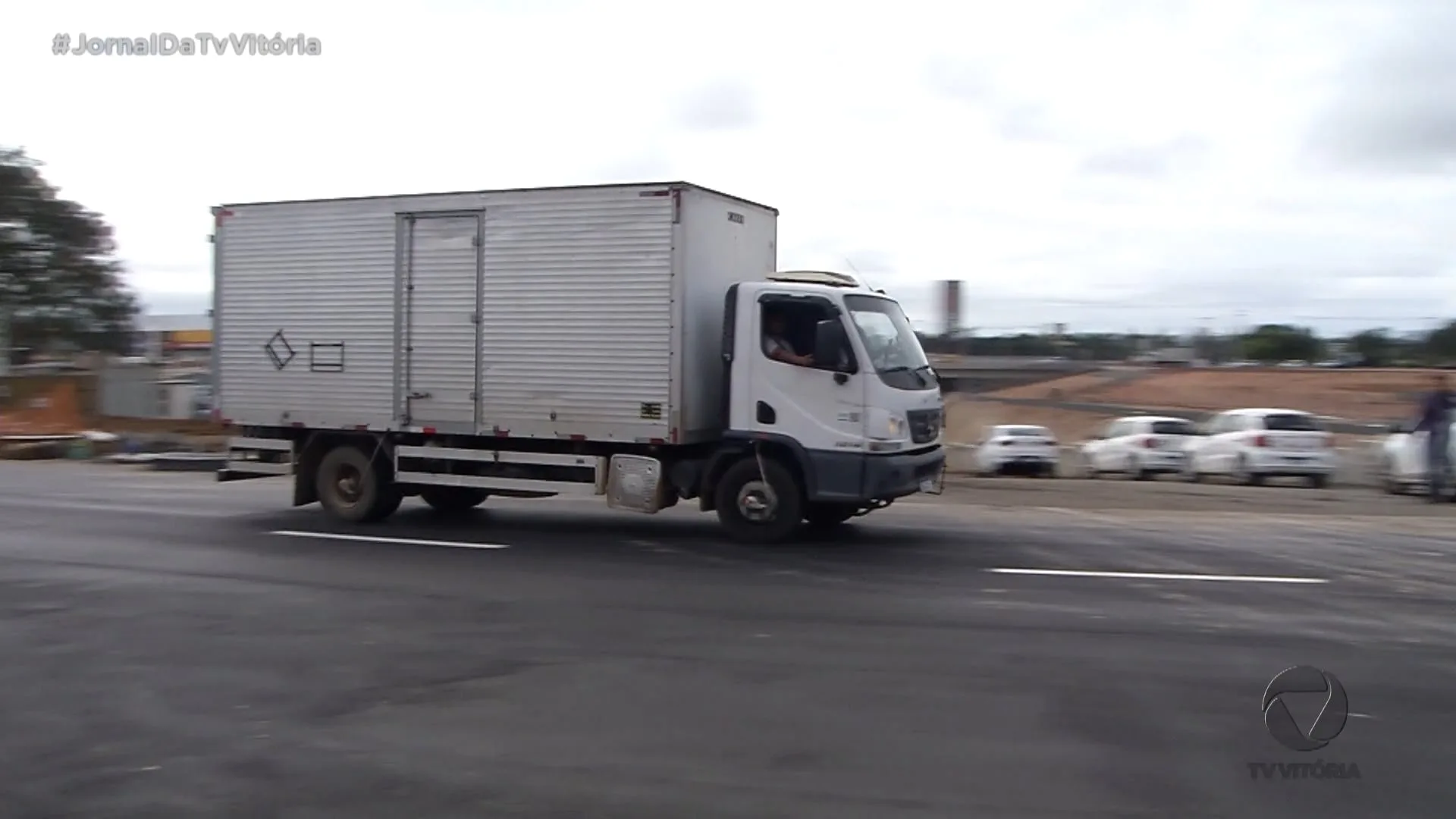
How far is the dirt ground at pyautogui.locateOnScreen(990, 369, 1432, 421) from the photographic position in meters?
42.2

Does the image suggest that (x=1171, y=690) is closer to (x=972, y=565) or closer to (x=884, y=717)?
(x=884, y=717)

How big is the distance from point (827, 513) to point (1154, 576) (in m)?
3.78

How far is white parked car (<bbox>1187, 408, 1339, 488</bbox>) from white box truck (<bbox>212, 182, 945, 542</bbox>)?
12.4 metres

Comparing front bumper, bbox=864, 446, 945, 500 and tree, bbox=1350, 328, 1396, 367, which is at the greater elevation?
tree, bbox=1350, 328, 1396, 367

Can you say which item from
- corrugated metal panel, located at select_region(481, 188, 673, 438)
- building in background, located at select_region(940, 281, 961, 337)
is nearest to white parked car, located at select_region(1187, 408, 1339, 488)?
building in background, located at select_region(940, 281, 961, 337)

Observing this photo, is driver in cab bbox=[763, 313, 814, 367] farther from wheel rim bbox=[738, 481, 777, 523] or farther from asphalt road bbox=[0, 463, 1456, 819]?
asphalt road bbox=[0, 463, 1456, 819]

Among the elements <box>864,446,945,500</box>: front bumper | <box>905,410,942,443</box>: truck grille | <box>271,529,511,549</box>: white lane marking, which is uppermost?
<box>905,410,942,443</box>: truck grille

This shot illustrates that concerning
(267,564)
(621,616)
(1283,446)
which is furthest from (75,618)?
(1283,446)

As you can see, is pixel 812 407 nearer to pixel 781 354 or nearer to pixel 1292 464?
pixel 781 354

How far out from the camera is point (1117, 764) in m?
5.80

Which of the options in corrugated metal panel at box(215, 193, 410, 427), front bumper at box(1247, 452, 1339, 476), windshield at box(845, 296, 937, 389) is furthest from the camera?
front bumper at box(1247, 452, 1339, 476)

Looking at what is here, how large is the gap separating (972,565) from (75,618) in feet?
23.4

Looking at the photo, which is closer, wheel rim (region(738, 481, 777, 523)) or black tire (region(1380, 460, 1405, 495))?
wheel rim (region(738, 481, 777, 523))

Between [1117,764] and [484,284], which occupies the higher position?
[484,284]
